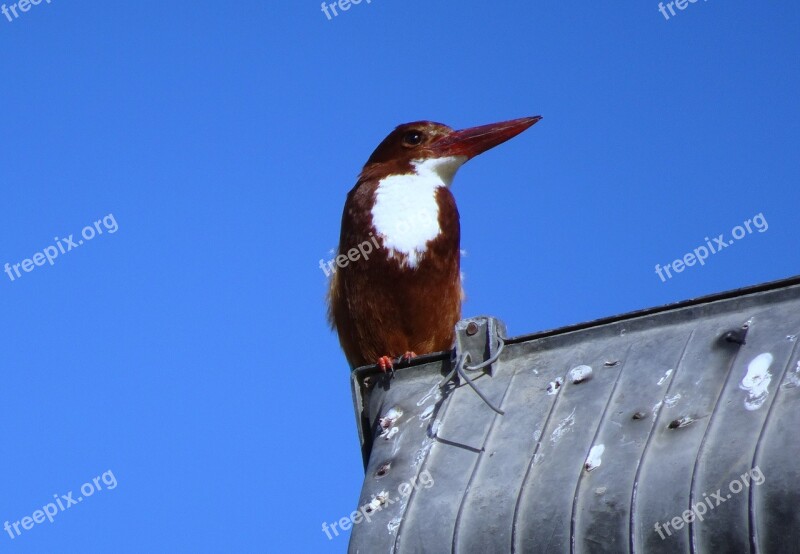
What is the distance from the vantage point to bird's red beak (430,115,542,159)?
584 centimetres

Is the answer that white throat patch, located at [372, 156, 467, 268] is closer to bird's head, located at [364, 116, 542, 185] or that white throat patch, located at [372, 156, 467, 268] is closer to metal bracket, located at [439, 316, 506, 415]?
bird's head, located at [364, 116, 542, 185]

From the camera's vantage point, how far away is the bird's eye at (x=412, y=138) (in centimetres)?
588

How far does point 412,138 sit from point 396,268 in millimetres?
949

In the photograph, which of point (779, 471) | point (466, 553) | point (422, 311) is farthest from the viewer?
point (422, 311)

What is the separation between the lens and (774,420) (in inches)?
95.3

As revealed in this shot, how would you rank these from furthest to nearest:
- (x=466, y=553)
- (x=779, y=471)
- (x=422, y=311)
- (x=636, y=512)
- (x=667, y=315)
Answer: (x=422, y=311) → (x=667, y=315) → (x=466, y=553) → (x=636, y=512) → (x=779, y=471)

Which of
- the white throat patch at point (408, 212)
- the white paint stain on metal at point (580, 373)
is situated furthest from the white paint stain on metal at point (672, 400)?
the white throat patch at point (408, 212)

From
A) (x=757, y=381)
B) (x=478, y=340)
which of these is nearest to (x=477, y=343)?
(x=478, y=340)

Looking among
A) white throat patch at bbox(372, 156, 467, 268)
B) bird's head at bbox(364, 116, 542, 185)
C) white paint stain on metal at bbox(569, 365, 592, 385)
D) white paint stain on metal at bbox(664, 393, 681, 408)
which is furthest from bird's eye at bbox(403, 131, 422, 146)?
white paint stain on metal at bbox(664, 393, 681, 408)

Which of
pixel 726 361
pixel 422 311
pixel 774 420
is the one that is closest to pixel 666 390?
pixel 726 361

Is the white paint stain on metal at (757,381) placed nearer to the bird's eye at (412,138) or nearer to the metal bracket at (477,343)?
the metal bracket at (477,343)

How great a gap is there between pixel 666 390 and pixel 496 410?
50cm

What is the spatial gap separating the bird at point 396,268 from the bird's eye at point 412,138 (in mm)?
191

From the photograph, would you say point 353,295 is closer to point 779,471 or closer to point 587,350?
point 587,350
